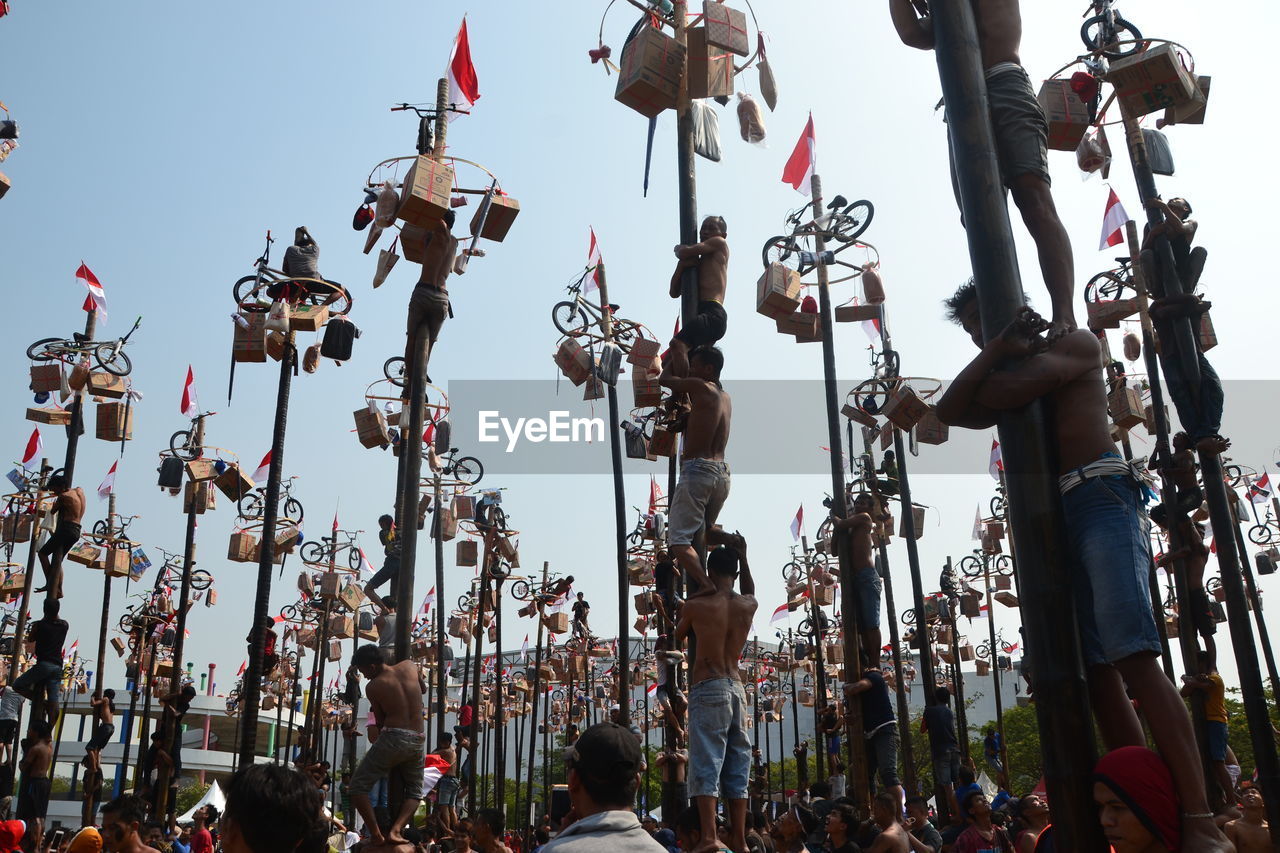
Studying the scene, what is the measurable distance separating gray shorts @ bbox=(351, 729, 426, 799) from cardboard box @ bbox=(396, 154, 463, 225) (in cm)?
466

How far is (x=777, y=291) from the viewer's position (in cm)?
1060

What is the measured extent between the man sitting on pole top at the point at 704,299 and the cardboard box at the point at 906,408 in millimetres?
6459

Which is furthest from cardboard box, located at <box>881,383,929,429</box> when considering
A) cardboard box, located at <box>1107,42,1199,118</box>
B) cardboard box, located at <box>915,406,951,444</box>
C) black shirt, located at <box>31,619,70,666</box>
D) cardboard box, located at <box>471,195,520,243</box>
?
black shirt, located at <box>31,619,70,666</box>

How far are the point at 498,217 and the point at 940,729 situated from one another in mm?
9620

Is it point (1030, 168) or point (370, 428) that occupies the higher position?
point (370, 428)

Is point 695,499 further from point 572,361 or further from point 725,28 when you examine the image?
point 572,361

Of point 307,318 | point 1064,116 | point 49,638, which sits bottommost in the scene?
point 49,638

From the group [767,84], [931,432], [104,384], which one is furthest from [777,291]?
[104,384]

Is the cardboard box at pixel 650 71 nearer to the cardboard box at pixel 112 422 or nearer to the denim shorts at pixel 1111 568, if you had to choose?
the denim shorts at pixel 1111 568

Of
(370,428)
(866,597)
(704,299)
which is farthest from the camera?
(370,428)

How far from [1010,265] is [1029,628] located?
999 mm

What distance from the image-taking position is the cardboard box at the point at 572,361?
14883mm

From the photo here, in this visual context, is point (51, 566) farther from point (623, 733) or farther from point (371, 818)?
point (623, 733)

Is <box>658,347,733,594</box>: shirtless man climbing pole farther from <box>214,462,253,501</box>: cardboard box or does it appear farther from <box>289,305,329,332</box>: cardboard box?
<box>214,462,253,501</box>: cardboard box
